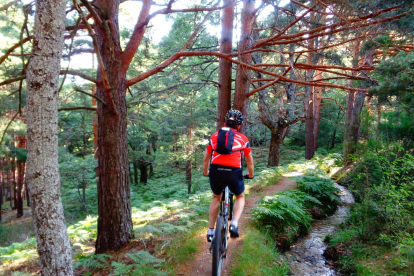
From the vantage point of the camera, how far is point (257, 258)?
418cm

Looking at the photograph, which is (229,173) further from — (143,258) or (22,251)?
(22,251)

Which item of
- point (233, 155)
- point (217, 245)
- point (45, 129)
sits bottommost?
point (217, 245)

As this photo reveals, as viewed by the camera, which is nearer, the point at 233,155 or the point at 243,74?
the point at 233,155

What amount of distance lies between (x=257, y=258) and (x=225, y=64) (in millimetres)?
4435

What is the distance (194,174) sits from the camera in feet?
62.1

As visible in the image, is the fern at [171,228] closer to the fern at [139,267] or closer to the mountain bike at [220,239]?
the fern at [139,267]

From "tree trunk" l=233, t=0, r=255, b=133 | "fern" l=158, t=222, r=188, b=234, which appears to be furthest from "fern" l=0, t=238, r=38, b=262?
"tree trunk" l=233, t=0, r=255, b=133

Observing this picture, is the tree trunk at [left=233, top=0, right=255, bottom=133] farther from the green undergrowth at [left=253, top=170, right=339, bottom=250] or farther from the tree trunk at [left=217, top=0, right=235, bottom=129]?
the green undergrowth at [left=253, top=170, right=339, bottom=250]

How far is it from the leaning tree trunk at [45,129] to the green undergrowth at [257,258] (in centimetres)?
263

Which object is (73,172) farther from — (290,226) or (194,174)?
(290,226)

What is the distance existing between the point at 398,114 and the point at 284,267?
5.72 metres

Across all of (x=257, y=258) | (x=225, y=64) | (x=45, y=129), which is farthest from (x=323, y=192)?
(x=45, y=129)

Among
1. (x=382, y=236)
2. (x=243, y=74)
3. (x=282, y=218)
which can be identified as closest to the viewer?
(x=382, y=236)

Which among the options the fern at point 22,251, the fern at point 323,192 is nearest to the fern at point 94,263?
the fern at point 22,251
